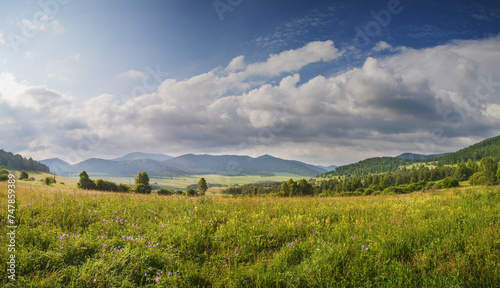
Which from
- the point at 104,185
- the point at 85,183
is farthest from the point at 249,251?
the point at 104,185

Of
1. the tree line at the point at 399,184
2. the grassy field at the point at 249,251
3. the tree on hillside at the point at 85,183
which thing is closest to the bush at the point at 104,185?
the tree on hillside at the point at 85,183

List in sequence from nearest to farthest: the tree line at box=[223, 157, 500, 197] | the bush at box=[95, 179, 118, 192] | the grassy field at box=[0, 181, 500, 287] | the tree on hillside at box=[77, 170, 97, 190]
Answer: the grassy field at box=[0, 181, 500, 287] → the tree on hillside at box=[77, 170, 97, 190] → the bush at box=[95, 179, 118, 192] → the tree line at box=[223, 157, 500, 197]

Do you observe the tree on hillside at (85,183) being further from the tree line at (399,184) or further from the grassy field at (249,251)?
the grassy field at (249,251)

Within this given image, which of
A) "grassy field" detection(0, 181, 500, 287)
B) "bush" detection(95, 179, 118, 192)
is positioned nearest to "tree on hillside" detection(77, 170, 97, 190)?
"bush" detection(95, 179, 118, 192)

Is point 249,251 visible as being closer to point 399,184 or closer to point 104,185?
point 104,185

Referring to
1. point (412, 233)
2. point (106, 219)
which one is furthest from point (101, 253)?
point (412, 233)

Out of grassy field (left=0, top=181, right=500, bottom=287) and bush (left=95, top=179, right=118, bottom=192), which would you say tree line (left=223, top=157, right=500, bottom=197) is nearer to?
bush (left=95, top=179, right=118, bottom=192)

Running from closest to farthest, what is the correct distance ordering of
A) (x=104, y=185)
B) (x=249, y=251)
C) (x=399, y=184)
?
1. (x=249, y=251)
2. (x=104, y=185)
3. (x=399, y=184)

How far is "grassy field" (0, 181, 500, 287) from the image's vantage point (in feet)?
12.7

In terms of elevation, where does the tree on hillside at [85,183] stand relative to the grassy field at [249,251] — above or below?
below

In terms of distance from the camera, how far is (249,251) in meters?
5.29

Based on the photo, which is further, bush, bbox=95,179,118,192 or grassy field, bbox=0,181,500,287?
bush, bbox=95,179,118,192

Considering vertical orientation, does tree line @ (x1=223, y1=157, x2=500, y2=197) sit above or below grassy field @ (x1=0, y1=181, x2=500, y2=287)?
below

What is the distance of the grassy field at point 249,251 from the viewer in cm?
388
